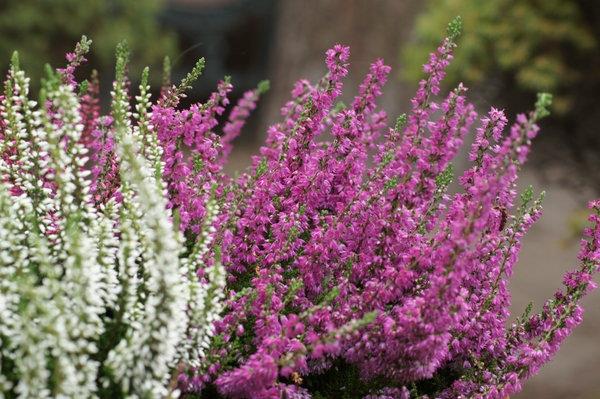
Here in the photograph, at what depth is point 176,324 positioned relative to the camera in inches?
71.9

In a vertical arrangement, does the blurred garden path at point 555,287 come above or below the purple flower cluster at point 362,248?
above

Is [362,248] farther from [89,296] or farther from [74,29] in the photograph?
[74,29]

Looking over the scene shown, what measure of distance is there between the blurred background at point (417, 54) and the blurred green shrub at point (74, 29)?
0.01 metres

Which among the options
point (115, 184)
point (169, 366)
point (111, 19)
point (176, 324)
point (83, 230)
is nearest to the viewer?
point (176, 324)

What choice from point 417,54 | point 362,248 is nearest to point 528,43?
point 417,54

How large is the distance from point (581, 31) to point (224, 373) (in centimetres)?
522

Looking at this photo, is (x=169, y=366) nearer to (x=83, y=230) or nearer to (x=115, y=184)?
(x=83, y=230)

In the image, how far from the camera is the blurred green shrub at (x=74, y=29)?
9.43 meters

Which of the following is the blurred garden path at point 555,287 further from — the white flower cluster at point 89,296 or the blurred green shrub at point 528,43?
the white flower cluster at point 89,296

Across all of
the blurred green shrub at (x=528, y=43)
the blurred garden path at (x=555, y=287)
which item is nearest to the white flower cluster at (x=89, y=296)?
the blurred garden path at (x=555, y=287)

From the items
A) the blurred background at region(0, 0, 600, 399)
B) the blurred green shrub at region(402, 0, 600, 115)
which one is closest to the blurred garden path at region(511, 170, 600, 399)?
the blurred background at region(0, 0, 600, 399)

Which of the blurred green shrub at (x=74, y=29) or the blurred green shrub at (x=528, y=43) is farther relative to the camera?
the blurred green shrub at (x=74, y=29)

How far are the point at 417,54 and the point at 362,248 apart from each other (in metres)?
5.01

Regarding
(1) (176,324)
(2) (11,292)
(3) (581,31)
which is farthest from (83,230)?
(3) (581,31)
